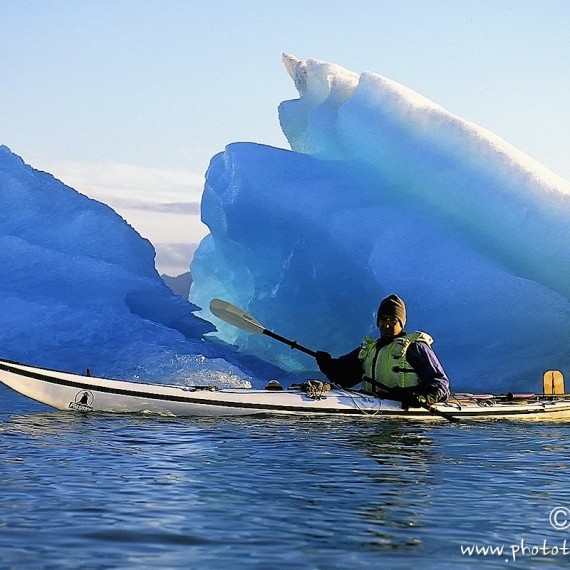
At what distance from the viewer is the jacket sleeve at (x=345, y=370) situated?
32.9ft

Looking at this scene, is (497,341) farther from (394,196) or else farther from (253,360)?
(253,360)

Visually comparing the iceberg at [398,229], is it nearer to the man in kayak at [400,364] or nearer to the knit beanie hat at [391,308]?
the man in kayak at [400,364]

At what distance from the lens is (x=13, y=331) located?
1527 cm

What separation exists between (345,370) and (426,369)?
101cm

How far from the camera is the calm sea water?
4.34 metres

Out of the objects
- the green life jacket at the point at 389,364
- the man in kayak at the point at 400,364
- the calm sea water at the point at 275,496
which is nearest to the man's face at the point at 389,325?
the man in kayak at the point at 400,364

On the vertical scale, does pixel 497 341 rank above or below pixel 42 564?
above

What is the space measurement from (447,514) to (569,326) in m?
9.74

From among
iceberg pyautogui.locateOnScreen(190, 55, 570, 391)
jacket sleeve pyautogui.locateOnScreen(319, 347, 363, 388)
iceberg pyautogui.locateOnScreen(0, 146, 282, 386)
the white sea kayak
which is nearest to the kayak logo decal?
the white sea kayak

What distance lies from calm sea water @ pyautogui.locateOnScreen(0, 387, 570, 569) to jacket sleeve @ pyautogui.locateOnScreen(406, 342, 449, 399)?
445 millimetres

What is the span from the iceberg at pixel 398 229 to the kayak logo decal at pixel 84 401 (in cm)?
598

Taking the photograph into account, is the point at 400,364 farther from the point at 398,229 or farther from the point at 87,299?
the point at 87,299

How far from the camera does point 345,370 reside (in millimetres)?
10094

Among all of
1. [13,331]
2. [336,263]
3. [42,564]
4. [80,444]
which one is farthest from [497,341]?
[42,564]
